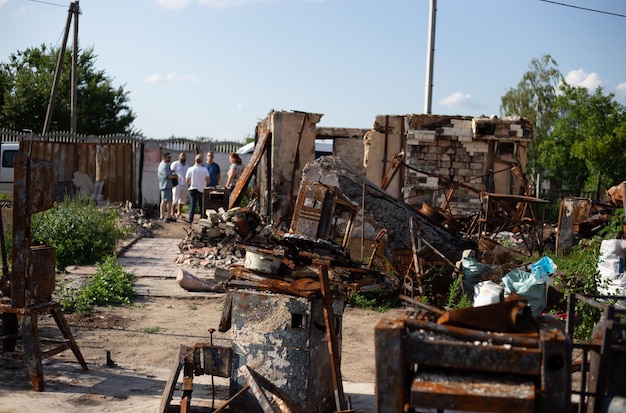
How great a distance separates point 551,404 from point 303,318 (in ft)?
8.39

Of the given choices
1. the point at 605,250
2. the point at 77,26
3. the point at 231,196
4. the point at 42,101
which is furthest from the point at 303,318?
the point at 42,101

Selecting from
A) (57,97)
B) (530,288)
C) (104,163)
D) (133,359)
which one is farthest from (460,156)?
(57,97)

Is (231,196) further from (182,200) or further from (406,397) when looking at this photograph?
(406,397)

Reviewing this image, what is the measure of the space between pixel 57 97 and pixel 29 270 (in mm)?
27953

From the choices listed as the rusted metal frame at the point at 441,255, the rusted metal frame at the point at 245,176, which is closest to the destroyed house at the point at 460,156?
the rusted metal frame at the point at 245,176

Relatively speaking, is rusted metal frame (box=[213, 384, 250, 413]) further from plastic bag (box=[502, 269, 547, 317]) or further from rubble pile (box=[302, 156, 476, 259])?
rubble pile (box=[302, 156, 476, 259])

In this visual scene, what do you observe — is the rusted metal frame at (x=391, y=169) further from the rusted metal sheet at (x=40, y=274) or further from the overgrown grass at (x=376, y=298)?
the rusted metal sheet at (x=40, y=274)

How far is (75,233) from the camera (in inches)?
462

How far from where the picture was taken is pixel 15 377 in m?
6.05

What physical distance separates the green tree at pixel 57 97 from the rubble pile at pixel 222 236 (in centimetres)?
2016

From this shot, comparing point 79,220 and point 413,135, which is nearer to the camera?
point 79,220

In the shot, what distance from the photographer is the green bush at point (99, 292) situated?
891cm

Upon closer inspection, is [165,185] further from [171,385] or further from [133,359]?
[171,385]

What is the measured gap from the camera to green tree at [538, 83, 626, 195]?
23.7 m
